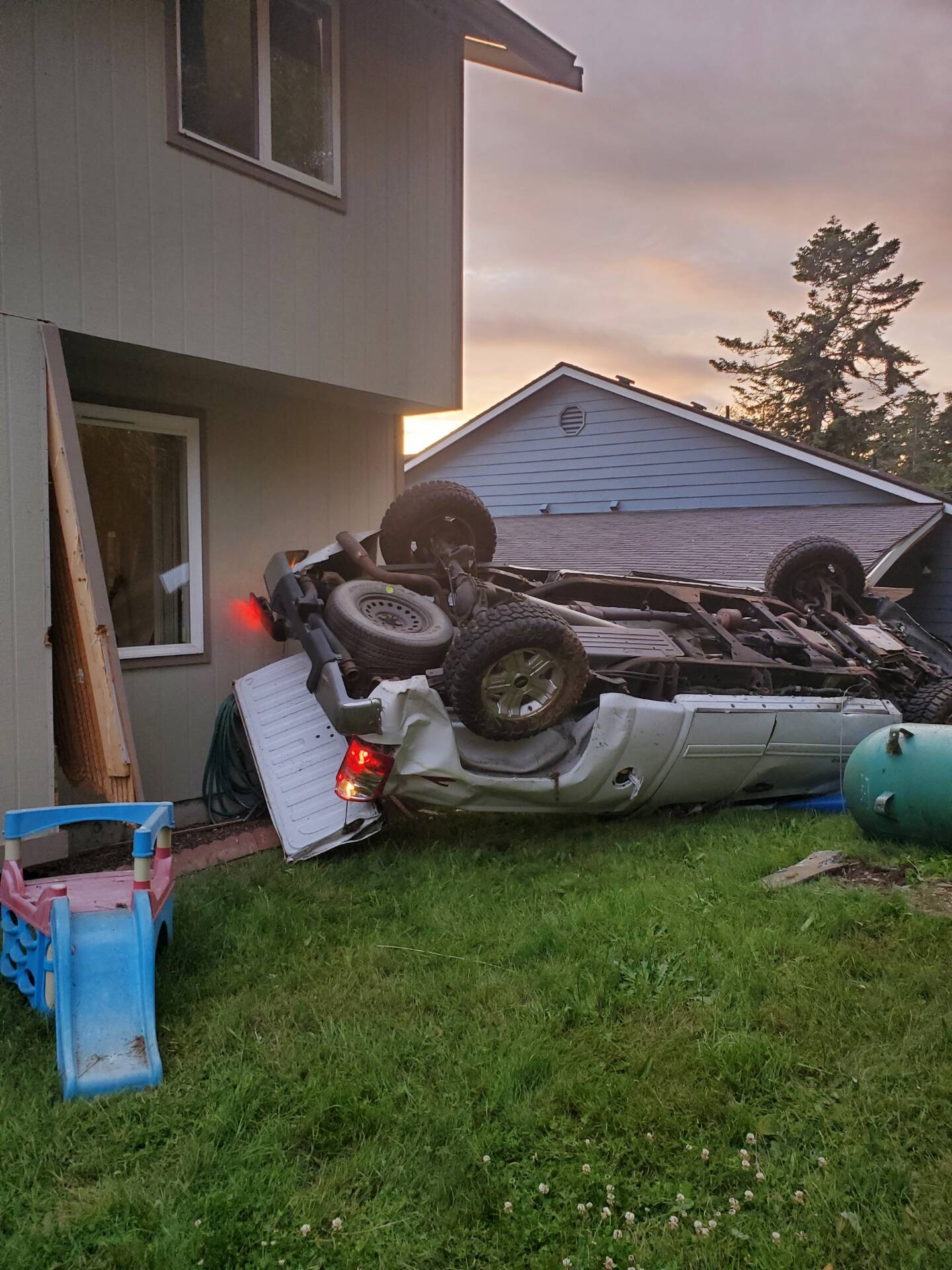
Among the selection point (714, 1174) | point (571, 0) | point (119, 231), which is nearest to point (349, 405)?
point (119, 231)

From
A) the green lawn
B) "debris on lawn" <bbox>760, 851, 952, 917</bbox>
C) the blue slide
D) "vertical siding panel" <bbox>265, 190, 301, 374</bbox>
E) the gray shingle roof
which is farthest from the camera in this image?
the gray shingle roof

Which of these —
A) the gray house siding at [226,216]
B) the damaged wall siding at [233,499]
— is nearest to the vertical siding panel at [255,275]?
the gray house siding at [226,216]

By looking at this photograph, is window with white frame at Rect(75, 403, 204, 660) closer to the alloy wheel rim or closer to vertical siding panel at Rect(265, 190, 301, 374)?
vertical siding panel at Rect(265, 190, 301, 374)

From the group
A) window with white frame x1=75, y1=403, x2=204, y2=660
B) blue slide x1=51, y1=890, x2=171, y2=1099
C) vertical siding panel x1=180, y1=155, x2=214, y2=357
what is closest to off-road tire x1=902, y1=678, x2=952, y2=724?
window with white frame x1=75, y1=403, x2=204, y2=660

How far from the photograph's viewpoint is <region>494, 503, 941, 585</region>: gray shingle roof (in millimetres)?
11234

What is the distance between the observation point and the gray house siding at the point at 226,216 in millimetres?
4867

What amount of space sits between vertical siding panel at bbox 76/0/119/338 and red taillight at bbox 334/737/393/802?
282 cm

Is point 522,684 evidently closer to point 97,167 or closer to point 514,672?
point 514,672

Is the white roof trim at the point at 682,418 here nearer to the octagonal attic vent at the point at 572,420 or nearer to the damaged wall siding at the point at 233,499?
the octagonal attic vent at the point at 572,420

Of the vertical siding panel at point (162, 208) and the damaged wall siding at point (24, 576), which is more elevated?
the vertical siding panel at point (162, 208)

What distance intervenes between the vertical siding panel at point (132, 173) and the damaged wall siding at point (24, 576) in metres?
0.65

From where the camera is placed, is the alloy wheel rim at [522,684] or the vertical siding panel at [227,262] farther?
the vertical siding panel at [227,262]

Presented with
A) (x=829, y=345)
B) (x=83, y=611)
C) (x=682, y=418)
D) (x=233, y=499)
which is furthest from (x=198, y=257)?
(x=829, y=345)

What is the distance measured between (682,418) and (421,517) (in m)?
9.47
